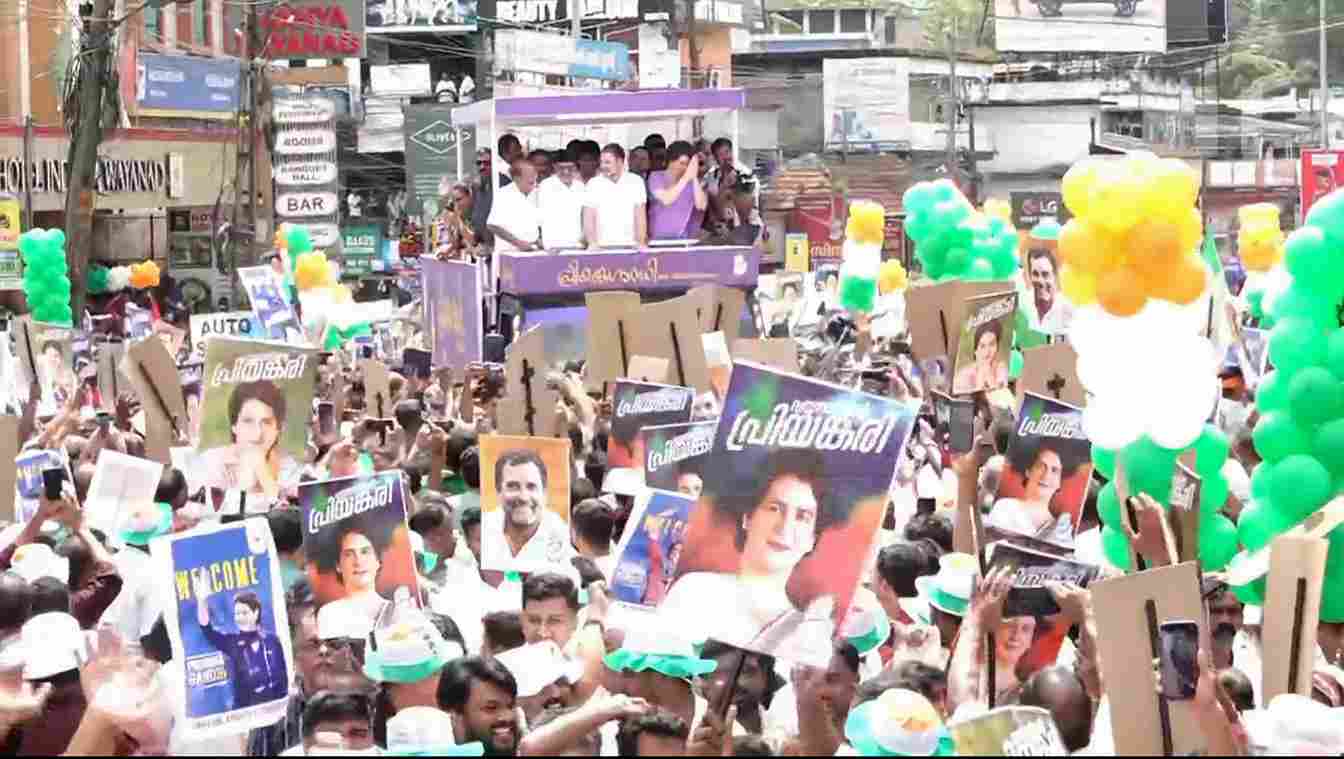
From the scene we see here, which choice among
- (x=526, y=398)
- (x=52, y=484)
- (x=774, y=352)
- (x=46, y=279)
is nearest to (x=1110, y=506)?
(x=52, y=484)

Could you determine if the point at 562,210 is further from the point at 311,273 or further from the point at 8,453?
the point at 8,453

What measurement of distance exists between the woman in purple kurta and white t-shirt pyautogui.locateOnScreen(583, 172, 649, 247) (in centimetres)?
36

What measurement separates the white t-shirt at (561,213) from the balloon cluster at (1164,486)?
35.9ft

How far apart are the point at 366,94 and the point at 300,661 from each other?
49977 mm

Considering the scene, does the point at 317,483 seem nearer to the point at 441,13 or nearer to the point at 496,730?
the point at 496,730

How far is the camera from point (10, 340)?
1564cm

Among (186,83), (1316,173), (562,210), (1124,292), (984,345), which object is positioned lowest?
(984,345)

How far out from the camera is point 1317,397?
8.18 m

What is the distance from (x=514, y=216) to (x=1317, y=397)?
11291 mm

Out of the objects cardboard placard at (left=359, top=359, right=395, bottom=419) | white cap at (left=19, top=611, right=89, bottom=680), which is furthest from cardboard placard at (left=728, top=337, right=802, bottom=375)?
white cap at (left=19, top=611, right=89, bottom=680)

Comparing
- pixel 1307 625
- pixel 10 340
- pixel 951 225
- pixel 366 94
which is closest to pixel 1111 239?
pixel 1307 625

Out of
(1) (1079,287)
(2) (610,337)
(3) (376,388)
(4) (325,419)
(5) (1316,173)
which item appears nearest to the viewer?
(1) (1079,287)

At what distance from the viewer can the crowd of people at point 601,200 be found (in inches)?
743

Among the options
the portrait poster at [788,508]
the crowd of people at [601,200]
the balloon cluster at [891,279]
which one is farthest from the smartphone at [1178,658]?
the balloon cluster at [891,279]
